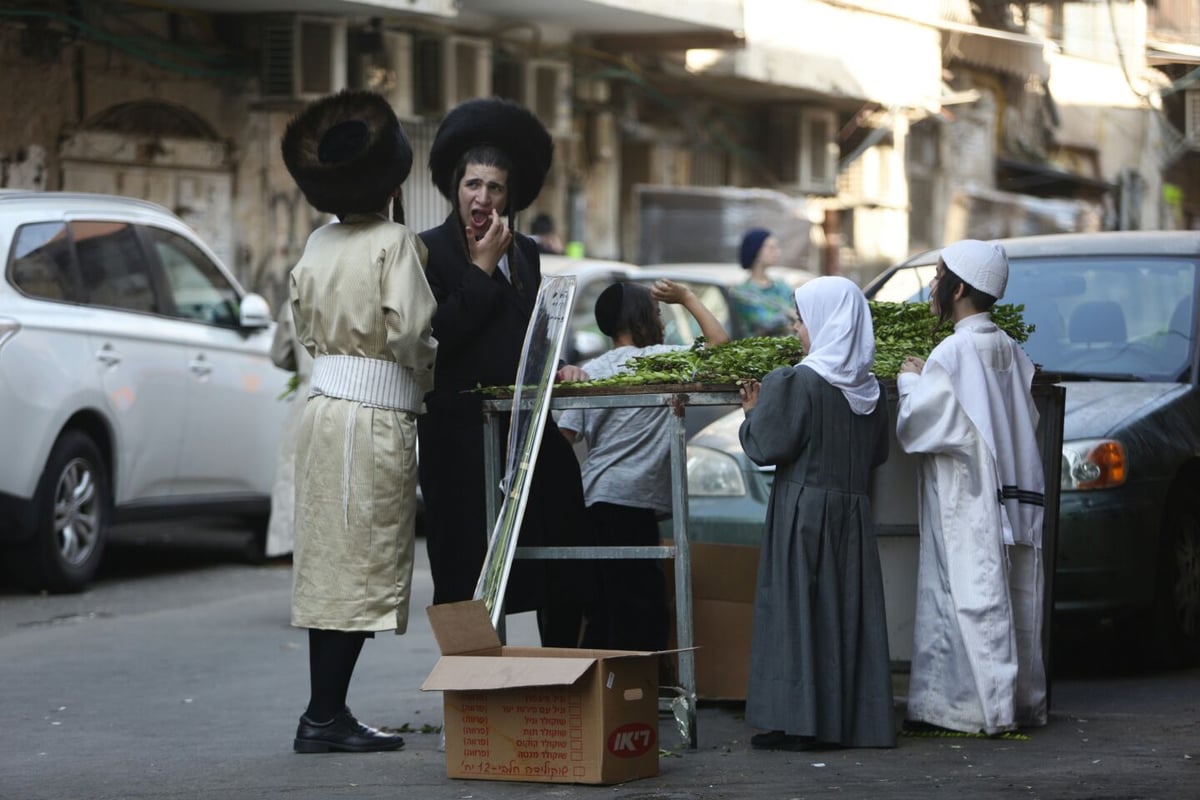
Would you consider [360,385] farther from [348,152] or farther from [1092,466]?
[1092,466]

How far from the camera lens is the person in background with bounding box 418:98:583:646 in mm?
6359

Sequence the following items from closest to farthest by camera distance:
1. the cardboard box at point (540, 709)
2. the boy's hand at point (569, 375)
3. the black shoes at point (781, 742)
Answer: the cardboard box at point (540, 709)
the black shoes at point (781, 742)
the boy's hand at point (569, 375)

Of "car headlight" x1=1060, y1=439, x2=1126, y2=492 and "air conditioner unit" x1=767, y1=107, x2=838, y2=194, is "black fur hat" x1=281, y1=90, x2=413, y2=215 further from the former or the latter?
"air conditioner unit" x1=767, y1=107, x2=838, y2=194

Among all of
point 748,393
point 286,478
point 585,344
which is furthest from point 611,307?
point 585,344

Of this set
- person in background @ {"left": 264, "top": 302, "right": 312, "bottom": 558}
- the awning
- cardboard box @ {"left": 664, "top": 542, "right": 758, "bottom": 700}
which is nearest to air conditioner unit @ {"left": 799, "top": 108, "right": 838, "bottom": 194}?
the awning

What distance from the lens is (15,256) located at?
10148mm

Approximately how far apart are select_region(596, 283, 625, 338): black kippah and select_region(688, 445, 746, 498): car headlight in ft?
2.67

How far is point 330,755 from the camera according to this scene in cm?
621

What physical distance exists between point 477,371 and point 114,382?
4.84 metres

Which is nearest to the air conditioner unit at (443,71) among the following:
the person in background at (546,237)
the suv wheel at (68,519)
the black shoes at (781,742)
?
the person in background at (546,237)

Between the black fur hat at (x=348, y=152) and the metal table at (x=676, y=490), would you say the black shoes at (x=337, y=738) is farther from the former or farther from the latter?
the black fur hat at (x=348, y=152)

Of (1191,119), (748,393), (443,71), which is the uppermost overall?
(1191,119)

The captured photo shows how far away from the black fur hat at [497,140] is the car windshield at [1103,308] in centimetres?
233

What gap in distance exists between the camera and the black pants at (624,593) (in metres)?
6.81
